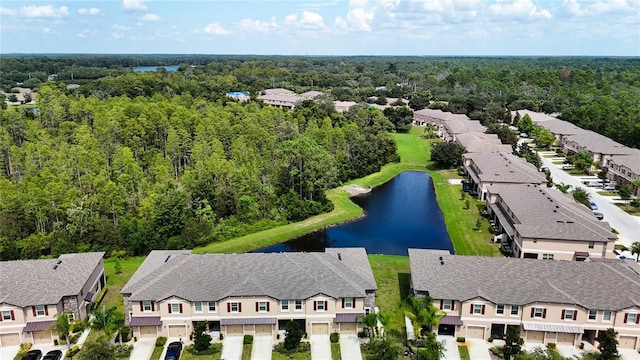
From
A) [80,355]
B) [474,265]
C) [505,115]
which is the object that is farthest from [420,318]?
[505,115]

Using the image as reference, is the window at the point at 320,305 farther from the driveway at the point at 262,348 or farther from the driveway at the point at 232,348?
the driveway at the point at 232,348

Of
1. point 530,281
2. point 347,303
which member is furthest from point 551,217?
point 347,303

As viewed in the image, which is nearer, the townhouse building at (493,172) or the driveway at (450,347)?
the driveway at (450,347)

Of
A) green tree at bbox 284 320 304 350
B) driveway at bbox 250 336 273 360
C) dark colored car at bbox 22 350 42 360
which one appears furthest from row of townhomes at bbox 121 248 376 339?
dark colored car at bbox 22 350 42 360

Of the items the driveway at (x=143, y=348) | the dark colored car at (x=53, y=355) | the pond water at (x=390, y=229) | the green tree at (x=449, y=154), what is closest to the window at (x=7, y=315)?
the dark colored car at (x=53, y=355)

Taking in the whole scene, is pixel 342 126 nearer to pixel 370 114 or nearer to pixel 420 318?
pixel 370 114

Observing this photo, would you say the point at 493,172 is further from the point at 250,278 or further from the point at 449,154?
the point at 250,278
